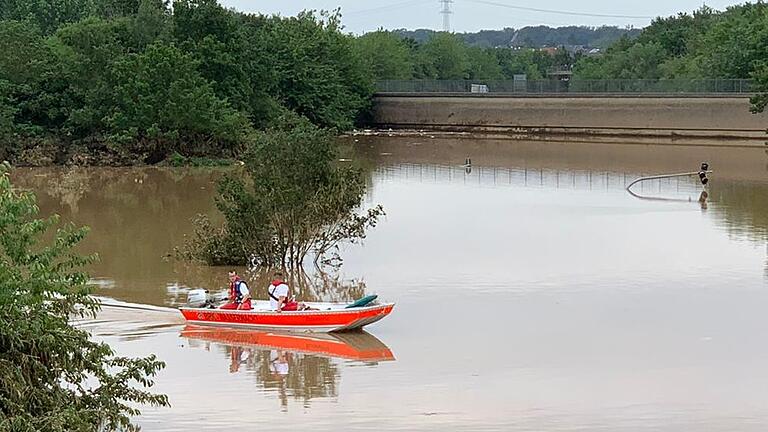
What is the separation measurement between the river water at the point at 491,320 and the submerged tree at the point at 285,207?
0.72 metres

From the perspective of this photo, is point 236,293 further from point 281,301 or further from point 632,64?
point 632,64

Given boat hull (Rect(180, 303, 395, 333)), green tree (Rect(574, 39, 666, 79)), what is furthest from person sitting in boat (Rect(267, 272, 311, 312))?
green tree (Rect(574, 39, 666, 79))

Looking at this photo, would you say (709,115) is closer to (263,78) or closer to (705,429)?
(263,78)

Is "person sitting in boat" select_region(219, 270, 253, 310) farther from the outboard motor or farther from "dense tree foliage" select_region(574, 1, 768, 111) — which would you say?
"dense tree foliage" select_region(574, 1, 768, 111)

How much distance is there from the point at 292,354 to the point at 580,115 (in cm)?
6028

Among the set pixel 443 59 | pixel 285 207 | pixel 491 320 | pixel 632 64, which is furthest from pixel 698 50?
pixel 491 320

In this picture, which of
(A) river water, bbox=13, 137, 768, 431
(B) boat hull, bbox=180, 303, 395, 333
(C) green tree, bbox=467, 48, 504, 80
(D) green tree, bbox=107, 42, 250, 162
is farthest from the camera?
(C) green tree, bbox=467, 48, 504, 80

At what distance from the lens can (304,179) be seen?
1018 inches

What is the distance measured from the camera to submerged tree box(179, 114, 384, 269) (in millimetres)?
25344

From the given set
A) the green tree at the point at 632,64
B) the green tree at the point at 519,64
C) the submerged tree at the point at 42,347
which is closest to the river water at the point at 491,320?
the submerged tree at the point at 42,347

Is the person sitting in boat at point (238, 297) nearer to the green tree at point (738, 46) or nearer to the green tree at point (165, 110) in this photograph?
the green tree at point (165, 110)

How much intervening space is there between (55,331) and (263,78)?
56.1 meters

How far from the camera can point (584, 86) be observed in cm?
8050

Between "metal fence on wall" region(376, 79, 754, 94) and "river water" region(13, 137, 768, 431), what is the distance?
109 ft
